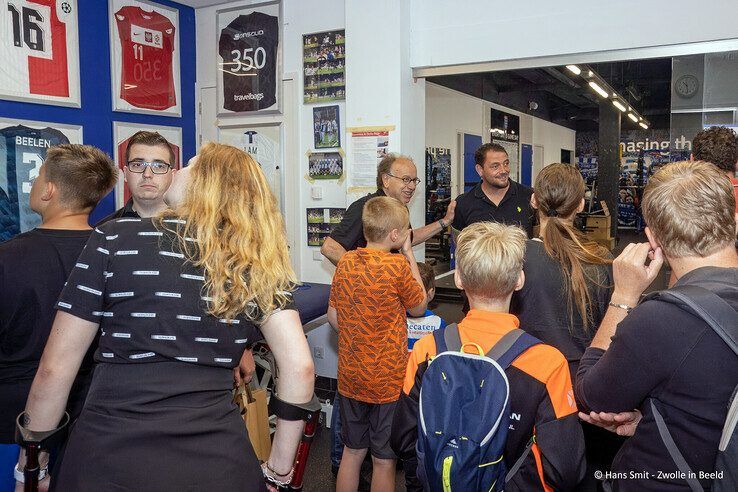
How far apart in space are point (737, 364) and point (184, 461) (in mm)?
1169

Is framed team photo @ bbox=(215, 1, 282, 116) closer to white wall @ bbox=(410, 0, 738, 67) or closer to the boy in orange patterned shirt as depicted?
white wall @ bbox=(410, 0, 738, 67)

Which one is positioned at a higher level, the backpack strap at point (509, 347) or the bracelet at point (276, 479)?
the backpack strap at point (509, 347)

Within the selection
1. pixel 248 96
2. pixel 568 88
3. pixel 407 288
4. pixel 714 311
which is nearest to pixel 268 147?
pixel 248 96

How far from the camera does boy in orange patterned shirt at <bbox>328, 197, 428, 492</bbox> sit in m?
2.40

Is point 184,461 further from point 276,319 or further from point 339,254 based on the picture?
point 339,254

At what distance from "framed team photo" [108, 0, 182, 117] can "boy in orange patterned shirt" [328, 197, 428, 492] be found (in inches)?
92.6

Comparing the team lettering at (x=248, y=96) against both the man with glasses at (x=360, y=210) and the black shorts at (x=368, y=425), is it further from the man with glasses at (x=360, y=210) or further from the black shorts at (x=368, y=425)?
the black shorts at (x=368, y=425)

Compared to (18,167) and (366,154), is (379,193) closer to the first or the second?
(366,154)

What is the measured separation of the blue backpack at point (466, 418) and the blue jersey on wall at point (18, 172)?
2830mm

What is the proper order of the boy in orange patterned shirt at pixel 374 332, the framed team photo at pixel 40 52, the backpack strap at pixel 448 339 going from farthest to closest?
1. the framed team photo at pixel 40 52
2. the boy in orange patterned shirt at pixel 374 332
3. the backpack strap at pixel 448 339

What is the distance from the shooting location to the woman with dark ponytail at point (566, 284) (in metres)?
1.91

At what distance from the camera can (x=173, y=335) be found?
1.31 m

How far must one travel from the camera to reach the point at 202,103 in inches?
176

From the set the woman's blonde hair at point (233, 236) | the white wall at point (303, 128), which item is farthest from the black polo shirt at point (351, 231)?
the woman's blonde hair at point (233, 236)
